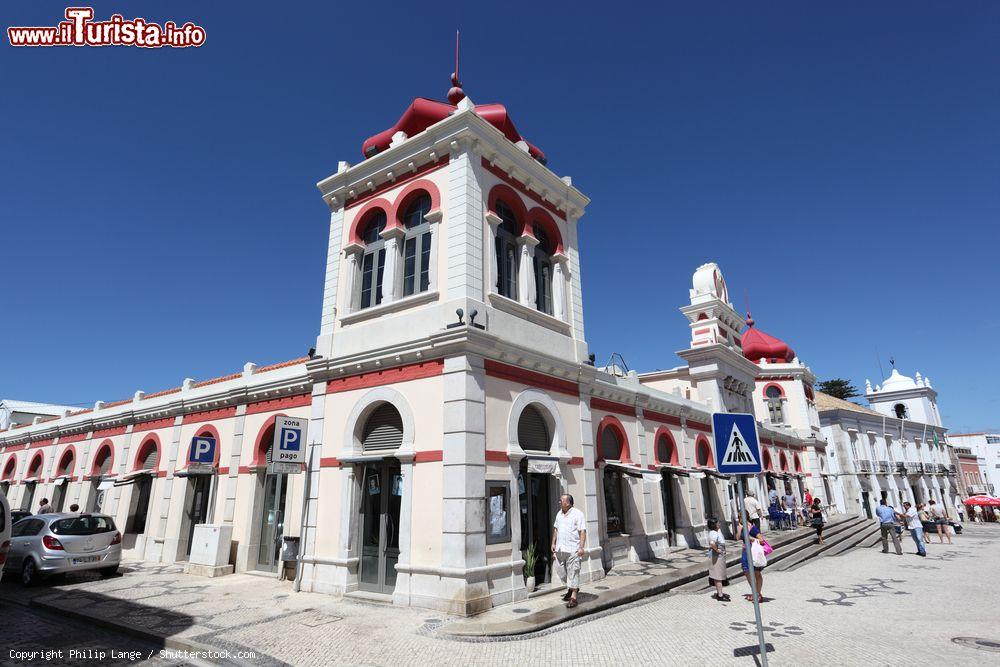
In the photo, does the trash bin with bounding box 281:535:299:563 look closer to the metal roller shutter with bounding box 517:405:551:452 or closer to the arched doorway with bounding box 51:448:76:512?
the metal roller shutter with bounding box 517:405:551:452

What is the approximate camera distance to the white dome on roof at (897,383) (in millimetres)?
50219

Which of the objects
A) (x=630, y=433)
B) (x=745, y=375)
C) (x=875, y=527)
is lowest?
(x=875, y=527)

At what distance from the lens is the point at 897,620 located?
8.36m

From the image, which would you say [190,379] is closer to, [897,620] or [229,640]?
[229,640]

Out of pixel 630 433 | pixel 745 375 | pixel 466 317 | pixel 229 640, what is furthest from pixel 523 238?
pixel 745 375

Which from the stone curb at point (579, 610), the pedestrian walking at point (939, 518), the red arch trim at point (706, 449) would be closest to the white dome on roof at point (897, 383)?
the pedestrian walking at point (939, 518)

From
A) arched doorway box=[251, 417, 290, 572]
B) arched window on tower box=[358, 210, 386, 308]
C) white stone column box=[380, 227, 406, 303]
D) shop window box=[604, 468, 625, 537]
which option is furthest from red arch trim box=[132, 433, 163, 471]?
shop window box=[604, 468, 625, 537]

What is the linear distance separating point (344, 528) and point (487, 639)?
4.28 metres

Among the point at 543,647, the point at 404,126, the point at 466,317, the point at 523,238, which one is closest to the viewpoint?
the point at 543,647

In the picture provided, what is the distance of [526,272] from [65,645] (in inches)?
408

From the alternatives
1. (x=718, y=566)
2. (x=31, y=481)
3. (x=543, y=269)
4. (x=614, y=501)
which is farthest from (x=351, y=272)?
(x=31, y=481)

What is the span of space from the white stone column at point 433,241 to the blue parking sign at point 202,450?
848 cm

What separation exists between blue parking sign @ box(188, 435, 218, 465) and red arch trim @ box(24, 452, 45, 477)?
15319mm

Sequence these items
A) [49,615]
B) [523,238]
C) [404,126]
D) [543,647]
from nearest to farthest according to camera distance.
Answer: [543,647] < [49,615] < [523,238] < [404,126]
